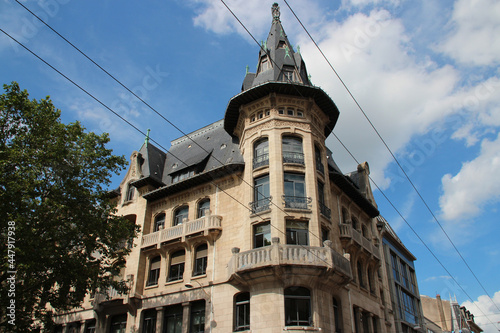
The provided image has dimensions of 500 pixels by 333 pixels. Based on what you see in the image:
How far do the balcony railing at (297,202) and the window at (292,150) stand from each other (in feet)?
8.71

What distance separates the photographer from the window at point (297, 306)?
22719 millimetres

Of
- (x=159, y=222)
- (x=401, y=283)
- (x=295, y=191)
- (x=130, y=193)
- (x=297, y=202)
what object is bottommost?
(x=401, y=283)

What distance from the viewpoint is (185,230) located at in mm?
28906

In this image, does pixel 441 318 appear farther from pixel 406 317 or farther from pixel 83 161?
pixel 83 161

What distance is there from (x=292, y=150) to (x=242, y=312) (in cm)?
1063

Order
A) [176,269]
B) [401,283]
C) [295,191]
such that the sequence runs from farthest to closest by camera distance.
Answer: [401,283], [176,269], [295,191]

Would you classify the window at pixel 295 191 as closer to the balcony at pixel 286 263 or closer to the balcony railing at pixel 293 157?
the balcony railing at pixel 293 157

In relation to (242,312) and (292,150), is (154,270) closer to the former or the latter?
(242,312)

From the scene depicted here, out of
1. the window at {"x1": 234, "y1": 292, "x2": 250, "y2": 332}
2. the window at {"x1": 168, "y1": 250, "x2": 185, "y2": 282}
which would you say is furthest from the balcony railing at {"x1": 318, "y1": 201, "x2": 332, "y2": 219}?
the window at {"x1": 168, "y1": 250, "x2": 185, "y2": 282}

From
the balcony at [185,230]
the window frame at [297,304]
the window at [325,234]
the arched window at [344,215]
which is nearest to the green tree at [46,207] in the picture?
the balcony at [185,230]

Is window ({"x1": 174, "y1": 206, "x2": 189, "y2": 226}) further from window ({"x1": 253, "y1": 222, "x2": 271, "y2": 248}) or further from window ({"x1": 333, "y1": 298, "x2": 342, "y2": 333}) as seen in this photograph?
window ({"x1": 333, "y1": 298, "x2": 342, "y2": 333})

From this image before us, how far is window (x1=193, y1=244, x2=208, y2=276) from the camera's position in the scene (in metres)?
27.8

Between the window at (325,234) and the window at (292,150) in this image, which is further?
the window at (292,150)

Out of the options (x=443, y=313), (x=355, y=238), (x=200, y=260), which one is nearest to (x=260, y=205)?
(x=200, y=260)
